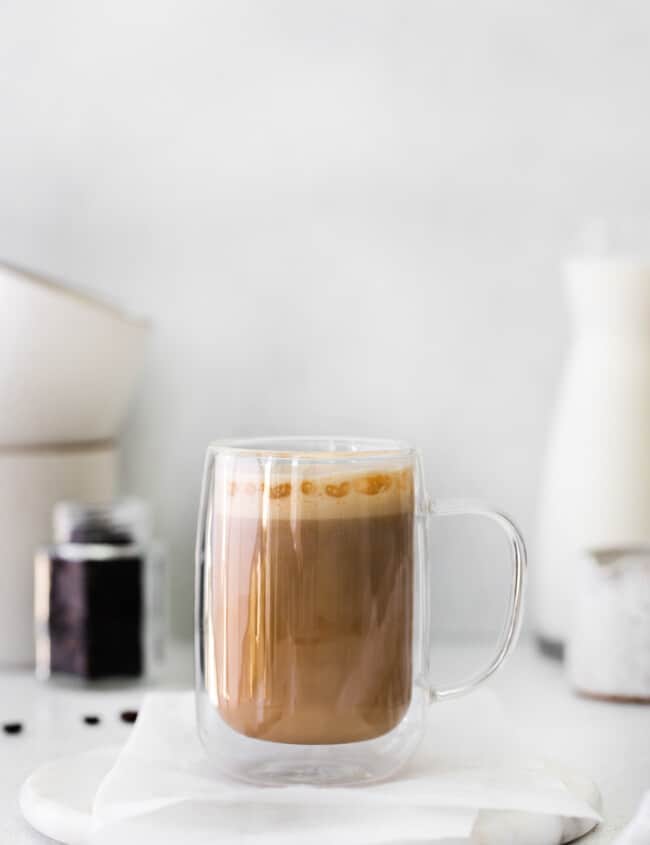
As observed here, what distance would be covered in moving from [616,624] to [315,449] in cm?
30

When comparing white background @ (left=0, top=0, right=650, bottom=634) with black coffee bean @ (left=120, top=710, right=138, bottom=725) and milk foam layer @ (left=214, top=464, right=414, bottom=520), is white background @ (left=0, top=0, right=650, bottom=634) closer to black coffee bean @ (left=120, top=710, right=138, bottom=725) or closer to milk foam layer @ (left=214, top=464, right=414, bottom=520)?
black coffee bean @ (left=120, top=710, right=138, bottom=725)

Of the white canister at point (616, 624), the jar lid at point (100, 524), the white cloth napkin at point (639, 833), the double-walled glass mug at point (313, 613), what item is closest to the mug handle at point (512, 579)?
the double-walled glass mug at point (313, 613)

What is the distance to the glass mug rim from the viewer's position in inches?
22.0

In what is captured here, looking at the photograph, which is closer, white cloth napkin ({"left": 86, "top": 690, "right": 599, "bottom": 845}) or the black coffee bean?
white cloth napkin ({"left": 86, "top": 690, "right": 599, "bottom": 845})

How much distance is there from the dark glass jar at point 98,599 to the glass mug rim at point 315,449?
0.87 ft

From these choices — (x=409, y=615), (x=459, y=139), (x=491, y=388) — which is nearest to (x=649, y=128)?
(x=459, y=139)

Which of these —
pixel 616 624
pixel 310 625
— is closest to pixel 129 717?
pixel 310 625

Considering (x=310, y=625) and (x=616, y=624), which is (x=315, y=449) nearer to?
(x=310, y=625)

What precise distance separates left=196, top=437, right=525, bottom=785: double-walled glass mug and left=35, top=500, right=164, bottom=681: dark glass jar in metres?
0.27

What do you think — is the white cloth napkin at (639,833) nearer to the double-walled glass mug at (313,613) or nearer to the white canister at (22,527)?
the double-walled glass mug at (313,613)

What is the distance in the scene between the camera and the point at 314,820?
20.0 inches

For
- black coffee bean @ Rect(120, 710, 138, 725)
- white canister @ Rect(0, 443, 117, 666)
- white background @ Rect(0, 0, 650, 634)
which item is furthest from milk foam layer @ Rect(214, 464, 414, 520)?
white background @ Rect(0, 0, 650, 634)

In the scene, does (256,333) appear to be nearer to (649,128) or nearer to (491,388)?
(491,388)

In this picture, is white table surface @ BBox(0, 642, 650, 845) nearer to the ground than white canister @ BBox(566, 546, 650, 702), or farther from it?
nearer to the ground
